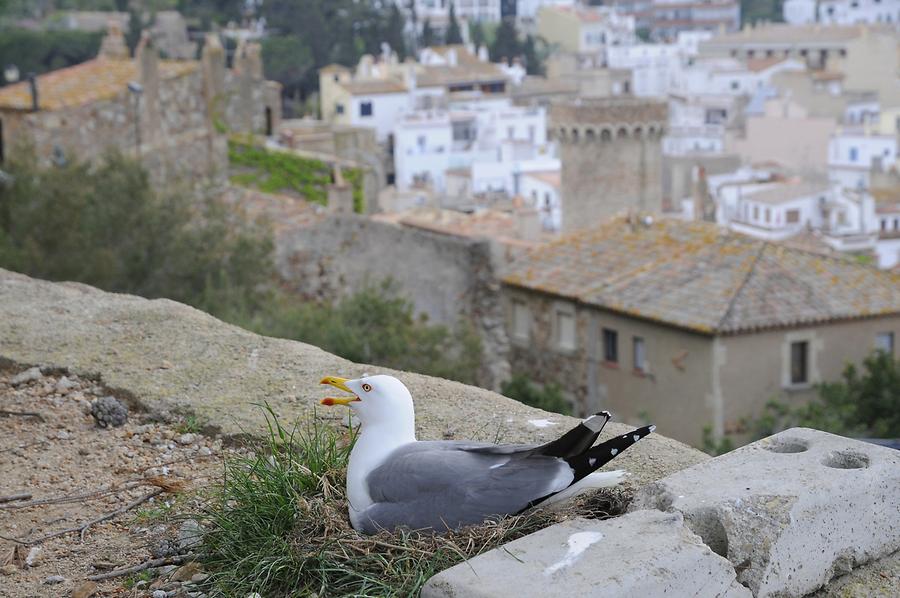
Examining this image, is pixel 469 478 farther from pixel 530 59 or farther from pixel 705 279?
pixel 530 59

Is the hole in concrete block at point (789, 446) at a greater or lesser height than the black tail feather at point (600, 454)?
lesser

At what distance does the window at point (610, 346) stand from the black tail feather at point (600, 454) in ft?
56.1

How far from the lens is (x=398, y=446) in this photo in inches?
126

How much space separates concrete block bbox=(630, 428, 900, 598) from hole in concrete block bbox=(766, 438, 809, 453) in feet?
0.21

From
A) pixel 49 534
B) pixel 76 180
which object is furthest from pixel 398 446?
pixel 76 180

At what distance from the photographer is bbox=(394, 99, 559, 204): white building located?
61.0m

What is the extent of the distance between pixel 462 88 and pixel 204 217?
6800 cm

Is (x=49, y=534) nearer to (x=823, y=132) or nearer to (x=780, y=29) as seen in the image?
(x=823, y=132)

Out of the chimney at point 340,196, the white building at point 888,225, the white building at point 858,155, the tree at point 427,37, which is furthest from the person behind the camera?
the tree at point 427,37

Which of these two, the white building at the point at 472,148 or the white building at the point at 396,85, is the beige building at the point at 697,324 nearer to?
the white building at the point at 472,148

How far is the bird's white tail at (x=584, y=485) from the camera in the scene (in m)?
3.08

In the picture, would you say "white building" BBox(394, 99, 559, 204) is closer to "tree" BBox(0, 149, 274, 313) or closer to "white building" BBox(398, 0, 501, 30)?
"tree" BBox(0, 149, 274, 313)

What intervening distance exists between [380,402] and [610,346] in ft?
56.7

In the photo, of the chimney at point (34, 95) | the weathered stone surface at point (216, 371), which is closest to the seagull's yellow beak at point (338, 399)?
the weathered stone surface at point (216, 371)
